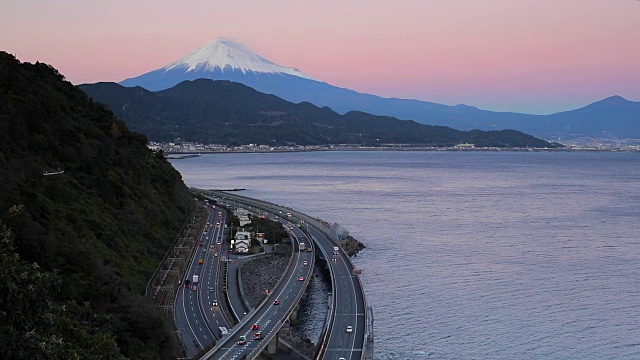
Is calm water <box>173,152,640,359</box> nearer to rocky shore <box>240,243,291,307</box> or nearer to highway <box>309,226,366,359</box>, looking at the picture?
highway <box>309,226,366,359</box>

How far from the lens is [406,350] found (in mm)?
12930

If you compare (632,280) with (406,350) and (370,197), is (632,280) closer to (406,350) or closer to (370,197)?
(406,350)

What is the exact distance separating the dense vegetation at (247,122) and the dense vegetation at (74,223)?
79.7m

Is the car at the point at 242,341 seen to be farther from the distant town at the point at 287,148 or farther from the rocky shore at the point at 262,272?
the distant town at the point at 287,148

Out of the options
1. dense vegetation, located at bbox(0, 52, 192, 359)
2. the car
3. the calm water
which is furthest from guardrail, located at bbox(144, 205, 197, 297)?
the calm water

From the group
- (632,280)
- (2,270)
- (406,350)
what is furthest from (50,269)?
(632,280)

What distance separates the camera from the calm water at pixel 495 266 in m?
13.7

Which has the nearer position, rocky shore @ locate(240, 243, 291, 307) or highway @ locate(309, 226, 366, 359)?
highway @ locate(309, 226, 366, 359)

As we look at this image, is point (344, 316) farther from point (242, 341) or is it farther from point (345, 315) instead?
point (242, 341)

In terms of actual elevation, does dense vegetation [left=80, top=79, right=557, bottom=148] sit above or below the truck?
above

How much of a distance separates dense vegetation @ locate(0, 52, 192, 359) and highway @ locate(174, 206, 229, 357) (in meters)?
0.91

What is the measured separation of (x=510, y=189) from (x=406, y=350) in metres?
33.5

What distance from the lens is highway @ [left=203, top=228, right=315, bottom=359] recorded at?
1077 cm

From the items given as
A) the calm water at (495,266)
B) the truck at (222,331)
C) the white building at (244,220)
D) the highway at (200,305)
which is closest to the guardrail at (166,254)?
the highway at (200,305)
